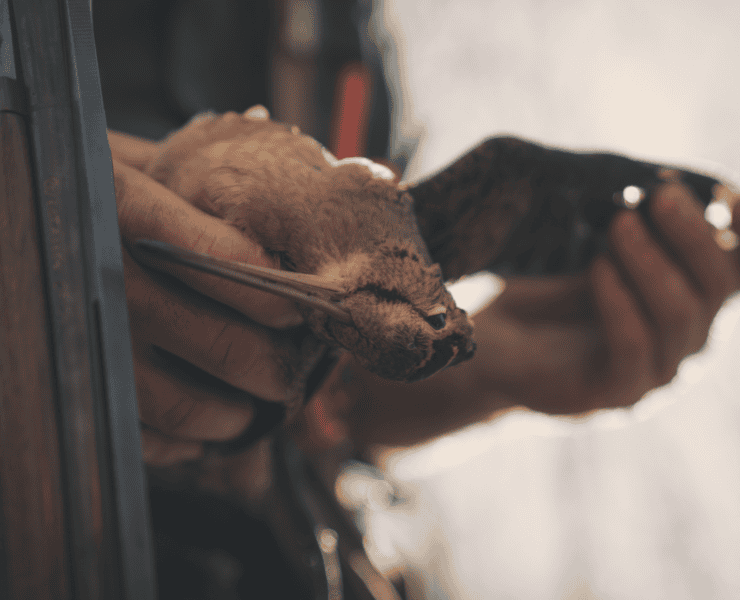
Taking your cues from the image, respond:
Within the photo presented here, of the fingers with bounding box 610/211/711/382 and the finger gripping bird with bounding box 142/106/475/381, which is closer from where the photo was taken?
the finger gripping bird with bounding box 142/106/475/381

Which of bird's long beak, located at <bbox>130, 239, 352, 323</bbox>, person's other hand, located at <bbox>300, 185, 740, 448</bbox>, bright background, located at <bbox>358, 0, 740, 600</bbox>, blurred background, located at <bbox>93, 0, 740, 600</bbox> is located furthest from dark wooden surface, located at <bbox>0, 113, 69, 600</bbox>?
bright background, located at <bbox>358, 0, 740, 600</bbox>

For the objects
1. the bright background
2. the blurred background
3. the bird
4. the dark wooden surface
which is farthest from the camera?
the bright background

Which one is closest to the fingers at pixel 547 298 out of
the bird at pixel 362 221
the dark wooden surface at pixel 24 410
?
the bird at pixel 362 221

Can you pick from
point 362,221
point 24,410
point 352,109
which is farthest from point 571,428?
point 24,410

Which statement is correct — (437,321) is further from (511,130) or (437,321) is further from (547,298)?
(511,130)

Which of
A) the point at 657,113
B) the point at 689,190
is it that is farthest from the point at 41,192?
the point at 657,113

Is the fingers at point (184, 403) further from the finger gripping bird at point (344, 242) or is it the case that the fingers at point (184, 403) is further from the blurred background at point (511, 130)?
the blurred background at point (511, 130)

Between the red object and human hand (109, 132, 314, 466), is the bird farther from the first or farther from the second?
the red object
